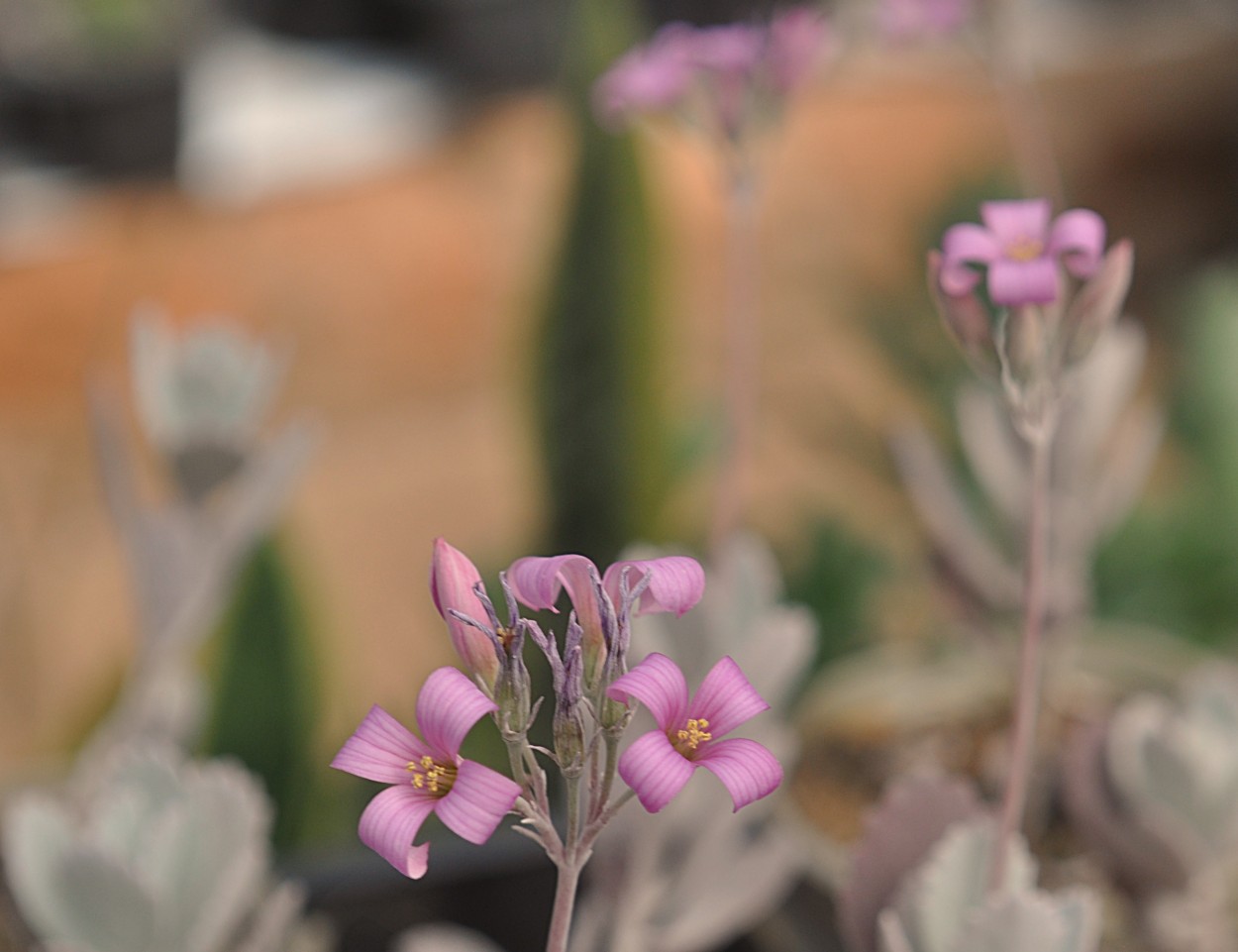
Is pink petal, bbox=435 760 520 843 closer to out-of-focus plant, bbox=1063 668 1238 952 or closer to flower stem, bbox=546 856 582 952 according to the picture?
flower stem, bbox=546 856 582 952

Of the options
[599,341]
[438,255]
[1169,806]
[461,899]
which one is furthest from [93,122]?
[1169,806]

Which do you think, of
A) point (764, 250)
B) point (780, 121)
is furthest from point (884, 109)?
point (780, 121)

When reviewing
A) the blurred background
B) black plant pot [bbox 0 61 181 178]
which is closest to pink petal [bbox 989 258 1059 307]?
the blurred background

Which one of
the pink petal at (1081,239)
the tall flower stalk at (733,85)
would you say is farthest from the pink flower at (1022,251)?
the tall flower stalk at (733,85)

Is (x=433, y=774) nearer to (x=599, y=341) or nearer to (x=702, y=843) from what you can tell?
(x=702, y=843)

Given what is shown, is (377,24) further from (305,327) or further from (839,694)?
(839,694)
